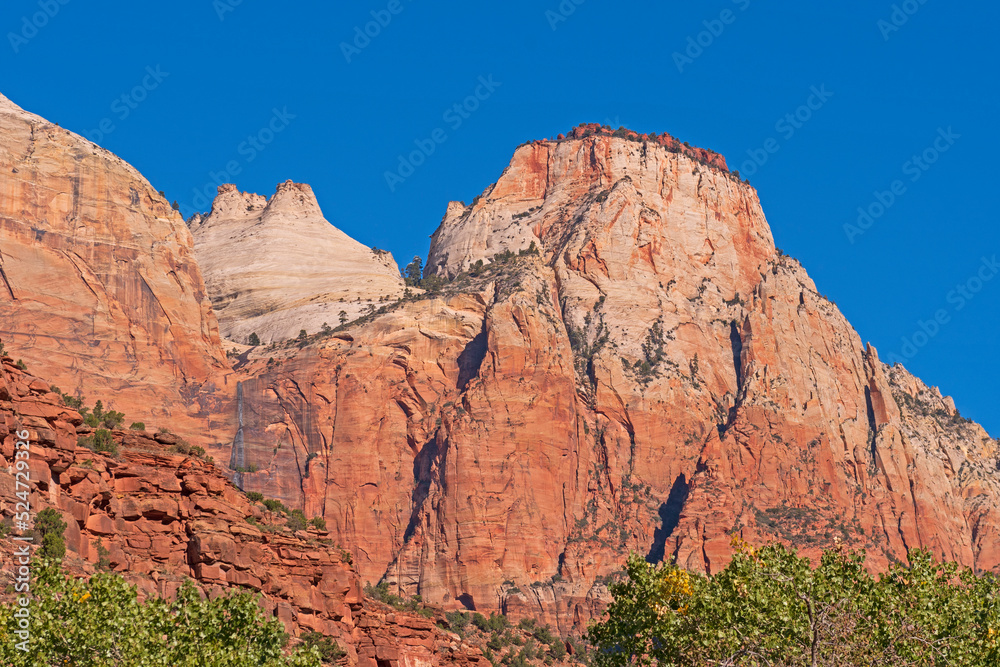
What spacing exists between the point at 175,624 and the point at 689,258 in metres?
142

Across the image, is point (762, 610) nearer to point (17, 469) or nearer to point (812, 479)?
Answer: point (17, 469)

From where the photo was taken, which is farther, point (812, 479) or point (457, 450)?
point (812, 479)

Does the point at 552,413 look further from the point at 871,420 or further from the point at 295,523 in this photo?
the point at 295,523

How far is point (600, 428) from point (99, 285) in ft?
165

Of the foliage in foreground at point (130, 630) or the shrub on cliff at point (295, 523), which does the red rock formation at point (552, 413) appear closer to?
the shrub on cliff at point (295, 523)

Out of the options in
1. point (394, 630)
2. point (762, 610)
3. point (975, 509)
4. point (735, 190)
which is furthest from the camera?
point (735, 190)

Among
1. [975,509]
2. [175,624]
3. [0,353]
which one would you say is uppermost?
[975,509]

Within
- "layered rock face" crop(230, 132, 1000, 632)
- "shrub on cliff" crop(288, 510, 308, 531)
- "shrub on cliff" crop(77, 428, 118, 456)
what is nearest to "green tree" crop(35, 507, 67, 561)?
"shrub on cliff" crop(77, 428, 118, 456)

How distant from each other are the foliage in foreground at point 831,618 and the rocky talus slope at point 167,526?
21837 mm

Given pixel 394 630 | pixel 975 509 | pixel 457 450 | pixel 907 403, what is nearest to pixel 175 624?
pixel 394 630

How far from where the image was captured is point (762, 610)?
165 ft

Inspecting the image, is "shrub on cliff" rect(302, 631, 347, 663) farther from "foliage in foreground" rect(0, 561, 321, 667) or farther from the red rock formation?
the red rock formation

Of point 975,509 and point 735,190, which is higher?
point 735,190

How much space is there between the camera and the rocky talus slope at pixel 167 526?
216 feet
